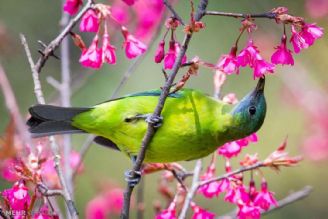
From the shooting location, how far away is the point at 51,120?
3049 mm

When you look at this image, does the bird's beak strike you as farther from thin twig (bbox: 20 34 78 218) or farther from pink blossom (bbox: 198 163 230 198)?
thin twig (bbox: 20 34 78 218)

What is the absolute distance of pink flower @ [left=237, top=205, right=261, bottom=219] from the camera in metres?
2.76

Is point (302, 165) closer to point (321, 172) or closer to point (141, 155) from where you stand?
point (321, 172)

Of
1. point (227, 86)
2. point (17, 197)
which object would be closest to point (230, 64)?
point (17, 197)

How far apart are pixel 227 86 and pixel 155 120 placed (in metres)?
4.38

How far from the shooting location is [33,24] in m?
6.68

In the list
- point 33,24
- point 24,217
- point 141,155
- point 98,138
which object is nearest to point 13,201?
point 24,217

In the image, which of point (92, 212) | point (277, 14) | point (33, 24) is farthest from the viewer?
point (33, 24)

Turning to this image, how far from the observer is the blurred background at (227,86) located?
603cm

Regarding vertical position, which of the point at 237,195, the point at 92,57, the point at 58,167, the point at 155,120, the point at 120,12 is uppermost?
the point at 120,12

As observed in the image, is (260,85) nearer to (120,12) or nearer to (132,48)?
(132,48)

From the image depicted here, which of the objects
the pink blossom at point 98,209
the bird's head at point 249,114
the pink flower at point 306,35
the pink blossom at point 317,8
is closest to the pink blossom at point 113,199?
the pink blossom at point 98,209

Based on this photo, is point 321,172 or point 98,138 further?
point 321,172

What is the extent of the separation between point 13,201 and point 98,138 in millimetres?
873
